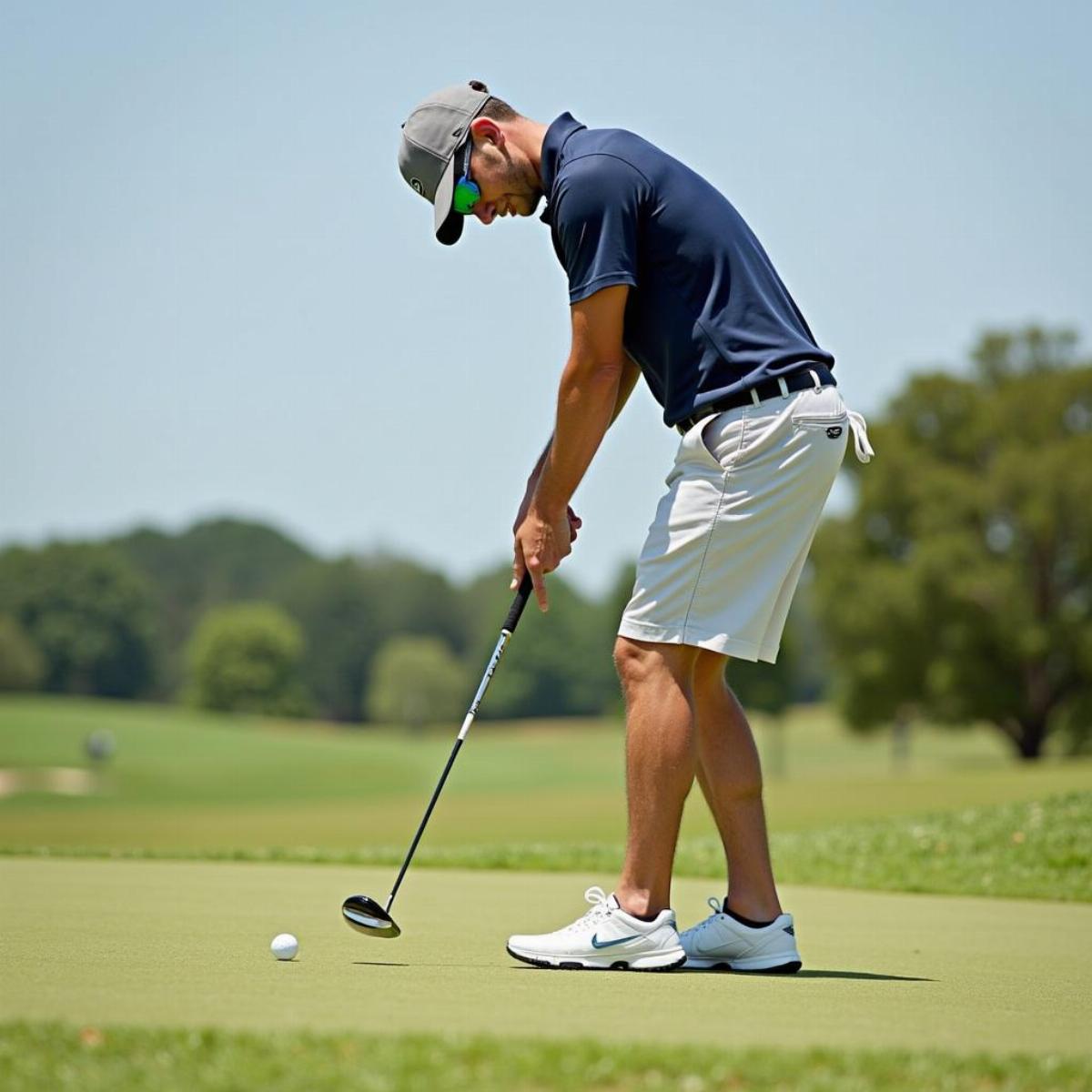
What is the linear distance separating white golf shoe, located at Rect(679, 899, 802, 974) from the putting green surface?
4.2 inches

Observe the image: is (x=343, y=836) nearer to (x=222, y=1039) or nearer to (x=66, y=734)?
(x=222, y=1039)

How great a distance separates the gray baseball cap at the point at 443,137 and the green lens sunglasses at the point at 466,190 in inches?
0.8

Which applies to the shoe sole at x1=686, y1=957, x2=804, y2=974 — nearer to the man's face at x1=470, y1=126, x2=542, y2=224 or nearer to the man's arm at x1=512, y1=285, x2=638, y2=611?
the man's arm at x1=512, y1=285, x2=638, y2=611

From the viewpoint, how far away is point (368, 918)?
13.3 feet

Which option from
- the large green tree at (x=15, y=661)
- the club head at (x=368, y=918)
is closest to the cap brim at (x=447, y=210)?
the club head at (x=368, y=918)

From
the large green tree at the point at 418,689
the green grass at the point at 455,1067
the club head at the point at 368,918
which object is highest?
the green grass at the point at 455,1067

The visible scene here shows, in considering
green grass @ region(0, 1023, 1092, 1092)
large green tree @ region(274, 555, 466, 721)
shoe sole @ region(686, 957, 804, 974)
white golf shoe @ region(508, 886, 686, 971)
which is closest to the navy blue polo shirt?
white golf shoe @ region(508, 886, 686, 971)

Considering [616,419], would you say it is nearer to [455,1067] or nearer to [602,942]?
[602,942]

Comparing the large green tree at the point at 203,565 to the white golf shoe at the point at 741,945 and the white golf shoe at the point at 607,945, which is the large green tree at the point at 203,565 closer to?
the white golf shoe at the point at 741,945

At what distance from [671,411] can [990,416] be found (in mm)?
41855

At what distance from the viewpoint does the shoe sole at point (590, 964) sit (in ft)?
13.0

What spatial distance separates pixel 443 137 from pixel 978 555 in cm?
3970

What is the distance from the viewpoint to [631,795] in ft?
13.3

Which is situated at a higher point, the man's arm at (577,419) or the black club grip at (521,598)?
the man's arm at (577,419)
